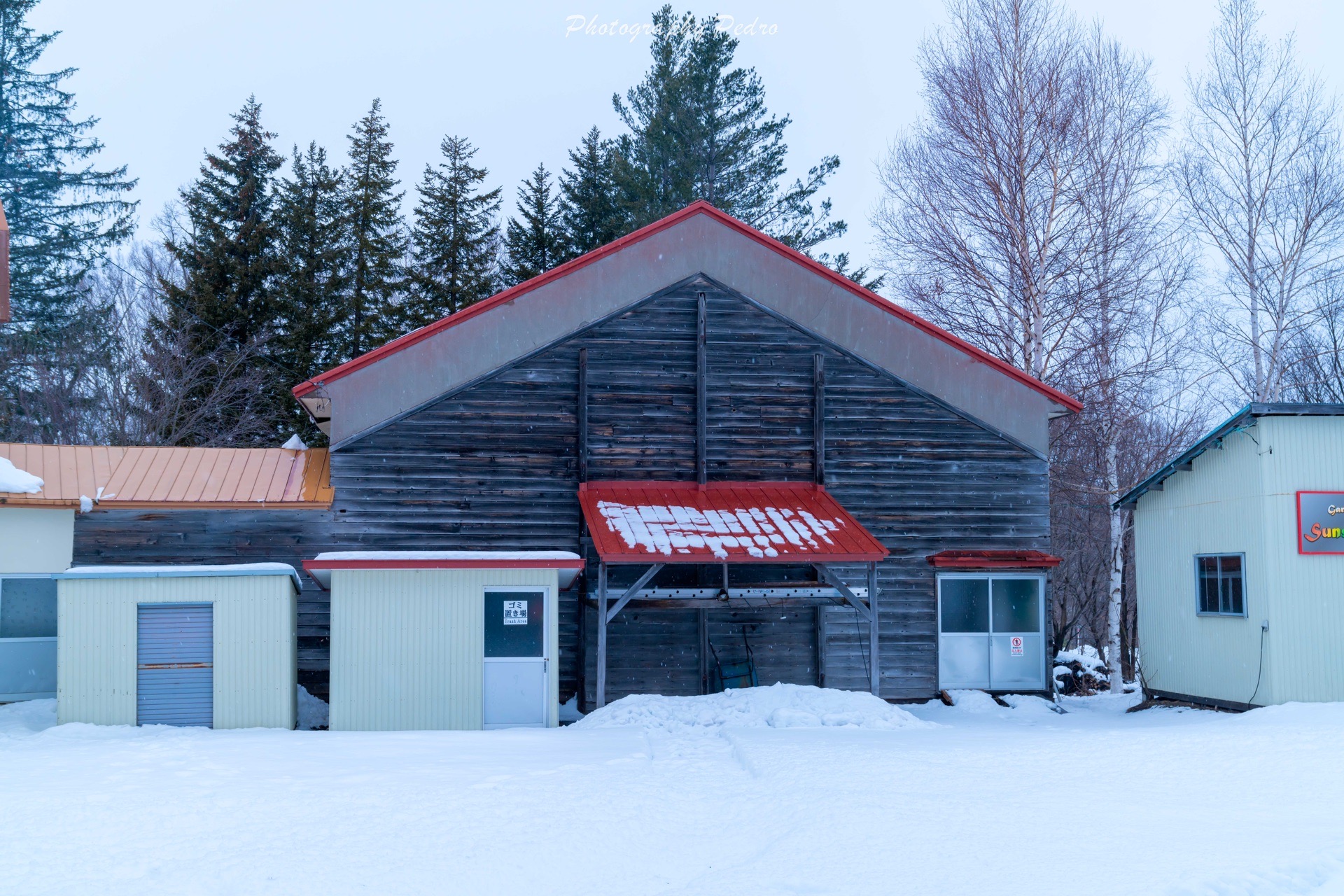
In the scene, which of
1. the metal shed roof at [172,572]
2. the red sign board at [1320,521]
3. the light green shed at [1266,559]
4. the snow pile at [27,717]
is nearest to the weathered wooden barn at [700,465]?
the snow pile at [27,717]

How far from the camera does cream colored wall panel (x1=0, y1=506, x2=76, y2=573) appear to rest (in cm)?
1605

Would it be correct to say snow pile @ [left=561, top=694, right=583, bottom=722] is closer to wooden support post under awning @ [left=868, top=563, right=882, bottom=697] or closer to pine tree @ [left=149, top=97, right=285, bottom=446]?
wooden support post under awning @ [left=868, top=563, right=882, bottom=697]

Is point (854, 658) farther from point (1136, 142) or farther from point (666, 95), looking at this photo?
point (666, 95)

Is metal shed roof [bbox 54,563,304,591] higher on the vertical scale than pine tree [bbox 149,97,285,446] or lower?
lower

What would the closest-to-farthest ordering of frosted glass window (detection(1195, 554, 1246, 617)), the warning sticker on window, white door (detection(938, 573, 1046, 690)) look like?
1. the warning sticker on window
2. frosted glass window (detection(1195, 554, 1246, 617))
3. white door (detection(938, 573, 1046, 690))

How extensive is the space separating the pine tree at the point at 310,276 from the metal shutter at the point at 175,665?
20874 mm

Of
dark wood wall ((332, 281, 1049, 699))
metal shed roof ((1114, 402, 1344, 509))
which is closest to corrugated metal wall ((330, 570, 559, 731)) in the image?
dark wood wall ((332, 281, 1049, 699))

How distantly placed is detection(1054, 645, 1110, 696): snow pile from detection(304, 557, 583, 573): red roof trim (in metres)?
14.2

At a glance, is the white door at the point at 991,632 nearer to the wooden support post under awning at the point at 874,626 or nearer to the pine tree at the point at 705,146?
the wooden support post under awning at the point at 874,626

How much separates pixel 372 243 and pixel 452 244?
126 inches

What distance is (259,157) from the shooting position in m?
34.7

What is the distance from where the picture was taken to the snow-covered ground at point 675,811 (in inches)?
285

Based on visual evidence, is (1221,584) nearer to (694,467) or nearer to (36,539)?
(694,467)

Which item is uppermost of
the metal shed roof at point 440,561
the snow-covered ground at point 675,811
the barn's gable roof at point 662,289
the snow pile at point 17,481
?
the barn's gable roof at point 662,289
